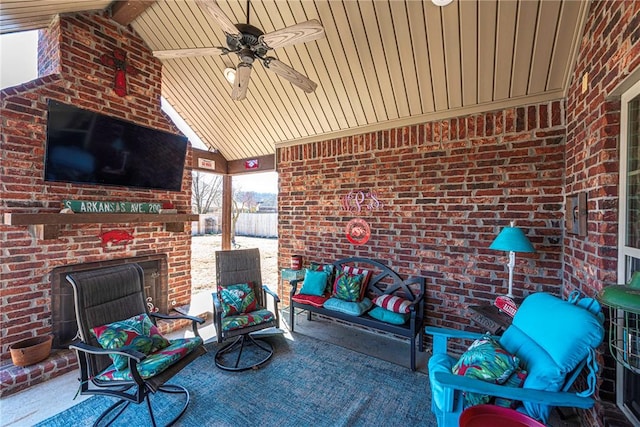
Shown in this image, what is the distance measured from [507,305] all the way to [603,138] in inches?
55.8

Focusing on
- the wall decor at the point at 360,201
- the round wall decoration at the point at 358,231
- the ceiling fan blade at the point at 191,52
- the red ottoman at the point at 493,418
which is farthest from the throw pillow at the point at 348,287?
the ceiling fan blade at the point at 191,52

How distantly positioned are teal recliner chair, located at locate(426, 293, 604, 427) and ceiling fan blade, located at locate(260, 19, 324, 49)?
2.25 meters

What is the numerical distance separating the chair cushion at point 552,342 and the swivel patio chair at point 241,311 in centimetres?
218

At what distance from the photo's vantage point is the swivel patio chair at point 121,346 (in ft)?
6.20

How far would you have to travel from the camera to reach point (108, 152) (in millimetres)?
3047

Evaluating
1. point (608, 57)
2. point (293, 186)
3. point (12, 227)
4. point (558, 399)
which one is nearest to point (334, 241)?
point (293, 186)

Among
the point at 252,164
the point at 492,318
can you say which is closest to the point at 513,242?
the point at 492,318

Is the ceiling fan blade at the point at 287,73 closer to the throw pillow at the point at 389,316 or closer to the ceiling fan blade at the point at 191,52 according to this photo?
the ceiling fan blade at the point at 191,52

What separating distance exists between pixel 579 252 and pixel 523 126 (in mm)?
1226

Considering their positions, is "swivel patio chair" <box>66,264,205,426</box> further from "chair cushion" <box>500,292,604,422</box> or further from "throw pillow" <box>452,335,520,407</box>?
"chair cushion" <box>500,292,604,422</box>

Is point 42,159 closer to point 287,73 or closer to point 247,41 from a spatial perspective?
point 247,41

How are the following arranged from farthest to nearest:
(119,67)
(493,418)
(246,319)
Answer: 1. (119,67)
2. (246,319)
3. (493,418)

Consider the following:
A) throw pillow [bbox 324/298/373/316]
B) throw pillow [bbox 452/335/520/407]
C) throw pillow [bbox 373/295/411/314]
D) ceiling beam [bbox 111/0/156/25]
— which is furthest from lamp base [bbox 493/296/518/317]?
ceiling beam [bbox 111/0/156/25]

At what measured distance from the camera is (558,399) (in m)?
1.42
